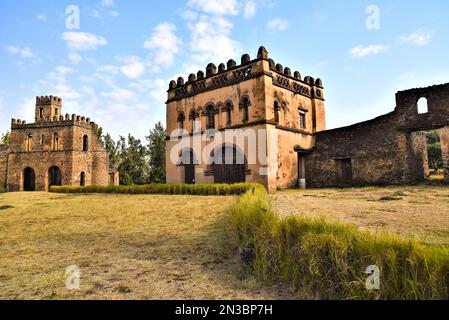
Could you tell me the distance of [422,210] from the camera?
244 inches

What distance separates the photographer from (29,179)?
30031 mm

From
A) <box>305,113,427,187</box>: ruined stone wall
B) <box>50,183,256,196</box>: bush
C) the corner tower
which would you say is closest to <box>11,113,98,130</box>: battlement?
the corner tower

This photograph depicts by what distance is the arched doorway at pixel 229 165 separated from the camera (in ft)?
51.8

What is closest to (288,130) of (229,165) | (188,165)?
(229,165)

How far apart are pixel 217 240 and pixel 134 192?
12.4 metres

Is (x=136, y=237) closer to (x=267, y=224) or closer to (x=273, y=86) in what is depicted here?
(x=267, y=224)

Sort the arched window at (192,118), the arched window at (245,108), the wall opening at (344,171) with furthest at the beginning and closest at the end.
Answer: the arched window at (192,118) → the wall opening at (344,171) → the arched window at (245,108)

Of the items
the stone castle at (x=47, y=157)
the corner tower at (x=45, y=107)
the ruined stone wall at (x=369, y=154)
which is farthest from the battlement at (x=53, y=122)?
the ruined stone wall at (x=369, y=154)

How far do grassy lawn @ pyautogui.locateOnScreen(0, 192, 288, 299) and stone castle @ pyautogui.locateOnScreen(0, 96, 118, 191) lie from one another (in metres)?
25.5

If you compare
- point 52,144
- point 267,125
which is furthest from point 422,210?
point 52,144

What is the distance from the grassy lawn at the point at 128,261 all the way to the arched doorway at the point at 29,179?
2829cm

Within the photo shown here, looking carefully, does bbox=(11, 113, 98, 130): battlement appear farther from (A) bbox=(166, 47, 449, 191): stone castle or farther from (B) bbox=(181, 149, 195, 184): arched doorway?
(B) bbox=(181, 149, 195, 184): arched doorway

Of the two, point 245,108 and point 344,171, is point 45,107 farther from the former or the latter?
point 344,171

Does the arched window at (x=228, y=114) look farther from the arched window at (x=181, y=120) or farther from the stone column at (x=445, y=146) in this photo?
the stone column at (x=445, y=146)
